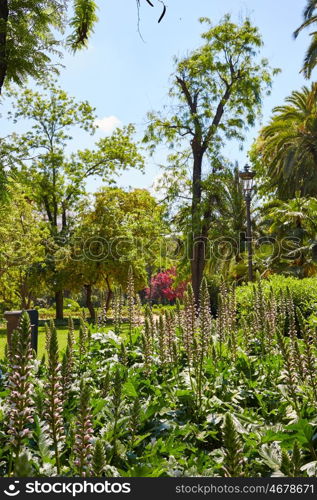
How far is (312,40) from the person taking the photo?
88.1ft

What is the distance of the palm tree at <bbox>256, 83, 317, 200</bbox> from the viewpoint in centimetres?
2932

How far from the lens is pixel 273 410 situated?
3732 millimetres

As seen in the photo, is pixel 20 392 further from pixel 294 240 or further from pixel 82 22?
pixel 294 240

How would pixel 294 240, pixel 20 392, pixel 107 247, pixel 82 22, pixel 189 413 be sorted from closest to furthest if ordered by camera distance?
pixel 20 392
pixel 189 413
pixel 82 22
pixel 294 240
pixel 107 247

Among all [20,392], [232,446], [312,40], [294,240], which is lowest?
[232,446]

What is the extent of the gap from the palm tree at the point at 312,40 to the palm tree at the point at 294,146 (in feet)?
11.6

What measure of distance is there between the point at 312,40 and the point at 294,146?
6210 millimetres

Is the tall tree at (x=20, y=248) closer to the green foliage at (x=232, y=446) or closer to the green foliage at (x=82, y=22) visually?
the green foliage at (x=82, y=22)

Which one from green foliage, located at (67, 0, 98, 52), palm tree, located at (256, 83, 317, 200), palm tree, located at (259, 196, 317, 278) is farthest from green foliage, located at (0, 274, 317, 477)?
palm tree, located at (256, 83, 317, 200)

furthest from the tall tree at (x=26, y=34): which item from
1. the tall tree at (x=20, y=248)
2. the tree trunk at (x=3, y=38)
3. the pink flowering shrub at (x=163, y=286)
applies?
the pink flowering shrub at (x=163, y=286)

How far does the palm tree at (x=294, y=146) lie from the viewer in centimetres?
2932

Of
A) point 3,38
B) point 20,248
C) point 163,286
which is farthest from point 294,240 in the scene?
point 163,286

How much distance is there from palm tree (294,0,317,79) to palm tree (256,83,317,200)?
11.6 ft

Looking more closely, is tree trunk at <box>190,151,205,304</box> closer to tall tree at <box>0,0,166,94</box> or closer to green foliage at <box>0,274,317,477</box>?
tall tree at <box>0,0,166,94</box>
